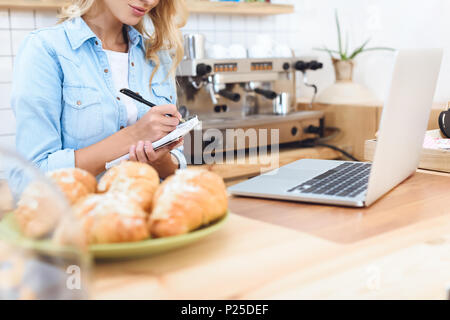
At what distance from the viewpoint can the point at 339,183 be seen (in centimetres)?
100

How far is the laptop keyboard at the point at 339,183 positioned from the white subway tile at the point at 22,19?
1.83 metres

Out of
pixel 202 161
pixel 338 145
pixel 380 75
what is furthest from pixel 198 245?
pixel 380 75

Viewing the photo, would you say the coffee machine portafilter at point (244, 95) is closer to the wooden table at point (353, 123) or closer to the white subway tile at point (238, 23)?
the wooden table at point (353, 123)

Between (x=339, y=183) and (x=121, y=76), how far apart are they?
899mm

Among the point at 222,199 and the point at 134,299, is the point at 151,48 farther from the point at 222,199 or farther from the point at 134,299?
the point at 134,299

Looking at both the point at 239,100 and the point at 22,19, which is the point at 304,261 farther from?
the point at 22,19

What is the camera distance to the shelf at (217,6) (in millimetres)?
2154

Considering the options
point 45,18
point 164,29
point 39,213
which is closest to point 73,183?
point 39,213

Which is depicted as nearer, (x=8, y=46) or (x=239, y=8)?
(x=8, y=46)

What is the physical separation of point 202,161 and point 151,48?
2.28ft

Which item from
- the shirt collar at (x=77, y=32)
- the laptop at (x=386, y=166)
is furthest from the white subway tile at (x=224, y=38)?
the laptop at (x=386, y=166)

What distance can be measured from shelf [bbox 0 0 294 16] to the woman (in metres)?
0.76

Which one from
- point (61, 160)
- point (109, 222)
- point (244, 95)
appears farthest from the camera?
point (244, 95)

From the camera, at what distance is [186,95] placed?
95.9 inches
